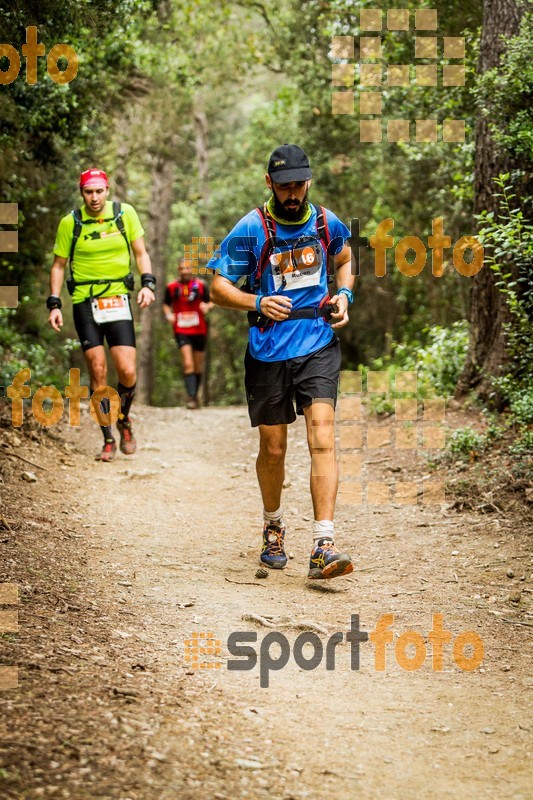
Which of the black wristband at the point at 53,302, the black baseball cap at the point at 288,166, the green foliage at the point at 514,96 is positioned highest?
the green foliage at the point at 514,96

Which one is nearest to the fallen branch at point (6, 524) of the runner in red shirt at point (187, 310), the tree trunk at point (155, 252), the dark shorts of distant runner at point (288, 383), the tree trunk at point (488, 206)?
the dark shorts of distant runner at point (288, 383)

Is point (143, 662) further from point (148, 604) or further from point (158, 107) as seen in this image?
point (158, 107)

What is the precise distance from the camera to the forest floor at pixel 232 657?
2910 millimetres

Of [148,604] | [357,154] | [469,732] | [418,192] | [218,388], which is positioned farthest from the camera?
[218,388]

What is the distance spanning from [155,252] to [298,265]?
21.8 m

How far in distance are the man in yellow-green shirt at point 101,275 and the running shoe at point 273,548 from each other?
287cm

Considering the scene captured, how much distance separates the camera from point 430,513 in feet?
22.8

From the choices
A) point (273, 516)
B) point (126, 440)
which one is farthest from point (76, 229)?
point (273, 516)

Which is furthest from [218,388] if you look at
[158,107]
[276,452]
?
[276,452]

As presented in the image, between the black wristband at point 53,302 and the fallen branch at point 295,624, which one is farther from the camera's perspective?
the black wristband at point 53,302

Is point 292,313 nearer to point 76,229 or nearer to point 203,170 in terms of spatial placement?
point 76,229

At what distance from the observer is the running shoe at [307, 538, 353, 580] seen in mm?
4957

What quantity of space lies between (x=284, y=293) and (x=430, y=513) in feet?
8.33

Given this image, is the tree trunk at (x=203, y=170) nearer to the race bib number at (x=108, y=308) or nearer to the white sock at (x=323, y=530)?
the race bib number at (x=108, y=308)
